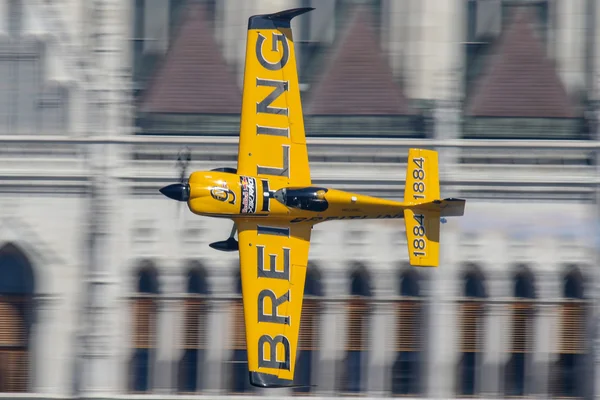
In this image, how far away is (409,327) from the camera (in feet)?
156

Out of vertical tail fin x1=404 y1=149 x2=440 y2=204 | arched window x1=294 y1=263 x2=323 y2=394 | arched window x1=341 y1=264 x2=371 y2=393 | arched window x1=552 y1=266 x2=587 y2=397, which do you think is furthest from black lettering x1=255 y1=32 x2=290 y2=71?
arched window x1=552 y1=266 x2=587 y2=397

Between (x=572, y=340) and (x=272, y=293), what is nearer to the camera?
(x=272, y=293)

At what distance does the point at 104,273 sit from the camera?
154ft

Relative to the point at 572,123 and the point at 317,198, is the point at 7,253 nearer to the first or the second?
the point at 317,198

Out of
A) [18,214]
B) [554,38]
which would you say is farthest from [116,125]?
[554,38]

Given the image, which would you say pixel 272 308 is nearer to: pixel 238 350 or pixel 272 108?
pixel 272 108

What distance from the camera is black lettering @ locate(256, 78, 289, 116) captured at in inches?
1635

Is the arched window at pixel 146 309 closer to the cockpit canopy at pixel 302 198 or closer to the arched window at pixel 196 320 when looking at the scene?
the arched window at pixel 196 320

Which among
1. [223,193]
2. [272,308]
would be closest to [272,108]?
[223,193]

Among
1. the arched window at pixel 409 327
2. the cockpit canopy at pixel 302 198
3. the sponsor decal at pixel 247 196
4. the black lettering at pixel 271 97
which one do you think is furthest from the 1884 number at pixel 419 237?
the arched window at pixel 409 327

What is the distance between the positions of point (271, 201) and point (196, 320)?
830 cm

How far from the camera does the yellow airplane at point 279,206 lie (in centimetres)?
4038

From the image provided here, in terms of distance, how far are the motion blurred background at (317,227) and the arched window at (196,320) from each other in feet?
0.21

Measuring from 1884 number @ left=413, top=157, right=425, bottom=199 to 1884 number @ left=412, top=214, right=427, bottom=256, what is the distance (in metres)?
0.61
